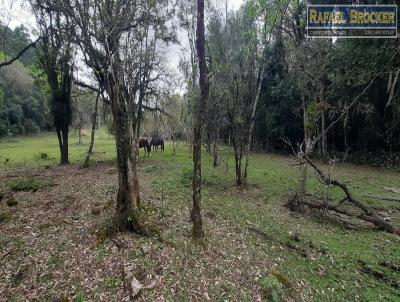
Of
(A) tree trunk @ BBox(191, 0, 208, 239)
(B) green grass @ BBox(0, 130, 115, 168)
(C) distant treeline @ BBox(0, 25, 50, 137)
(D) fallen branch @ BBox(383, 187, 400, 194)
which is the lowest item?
(D) fallen branch @ BBox(383, 187, 400, 194)

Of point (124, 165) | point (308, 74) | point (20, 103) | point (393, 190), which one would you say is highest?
point (20, 103)

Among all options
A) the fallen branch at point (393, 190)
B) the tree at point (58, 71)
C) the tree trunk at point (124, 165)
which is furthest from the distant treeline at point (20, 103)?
the fallen branch at point (393, 190)

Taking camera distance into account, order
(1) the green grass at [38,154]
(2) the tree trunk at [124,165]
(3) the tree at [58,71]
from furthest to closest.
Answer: (1) the green grass at [38,154], (3) the tree at [58,71], (2) the tree trunk at [124,165]

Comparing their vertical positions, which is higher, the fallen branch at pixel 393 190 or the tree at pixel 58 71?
the tree at pixel 58 71

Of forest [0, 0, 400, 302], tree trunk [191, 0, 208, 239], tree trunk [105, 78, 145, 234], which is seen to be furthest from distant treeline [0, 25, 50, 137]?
tree trunk [191, 0, 208, 239]

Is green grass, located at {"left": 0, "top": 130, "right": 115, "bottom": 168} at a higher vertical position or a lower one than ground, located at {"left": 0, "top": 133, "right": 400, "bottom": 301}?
higher

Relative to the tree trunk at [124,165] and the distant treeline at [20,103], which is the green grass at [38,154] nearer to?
the distant treeline at [20,103]

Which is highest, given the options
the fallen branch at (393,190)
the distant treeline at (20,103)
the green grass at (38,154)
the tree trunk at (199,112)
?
the distant treeline at (20,103)

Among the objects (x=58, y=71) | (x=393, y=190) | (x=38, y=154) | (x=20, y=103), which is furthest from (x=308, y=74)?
(x=20, y=103)

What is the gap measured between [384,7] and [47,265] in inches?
539

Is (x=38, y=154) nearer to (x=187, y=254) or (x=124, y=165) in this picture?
(x=124, y=165)

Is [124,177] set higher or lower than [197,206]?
higher

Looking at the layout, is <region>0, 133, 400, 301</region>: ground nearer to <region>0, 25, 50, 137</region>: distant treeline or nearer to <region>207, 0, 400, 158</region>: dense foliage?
<region>207, 0, 400, 158</region>: dense foliage

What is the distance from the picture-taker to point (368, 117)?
15.1 m
